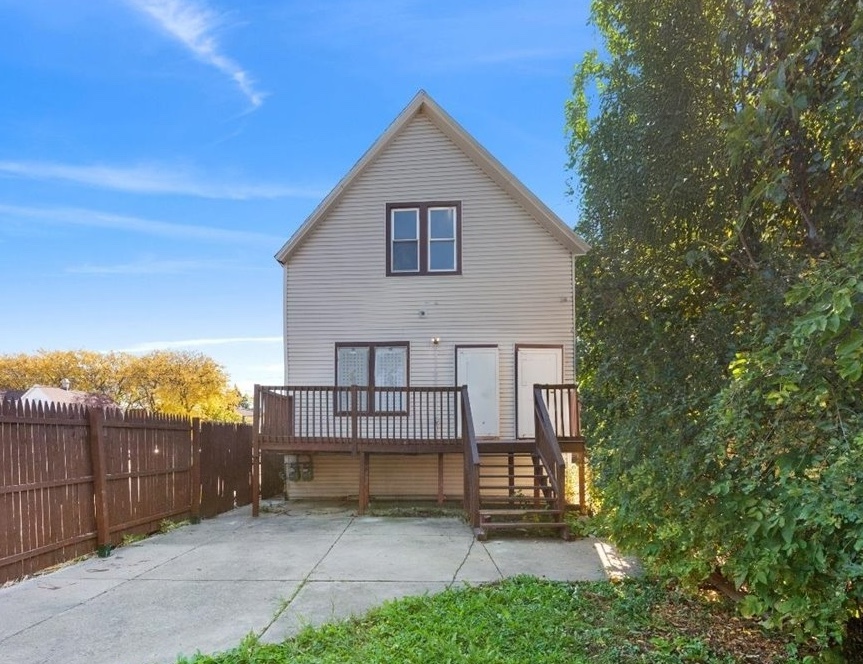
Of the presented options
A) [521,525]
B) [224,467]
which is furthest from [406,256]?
[521,525]

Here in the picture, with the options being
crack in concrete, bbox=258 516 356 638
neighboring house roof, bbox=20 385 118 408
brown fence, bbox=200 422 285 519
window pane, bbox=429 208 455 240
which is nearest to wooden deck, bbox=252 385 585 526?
brown fence, bbox=200 422 285 519

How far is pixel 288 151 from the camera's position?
1638 centimetres

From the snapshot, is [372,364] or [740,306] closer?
[740,306]

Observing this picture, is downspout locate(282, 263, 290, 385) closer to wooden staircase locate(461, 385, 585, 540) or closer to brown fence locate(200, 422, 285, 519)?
brown fence locate(200, 422, 285, 519)

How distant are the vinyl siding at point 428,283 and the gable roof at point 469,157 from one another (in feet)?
0.38

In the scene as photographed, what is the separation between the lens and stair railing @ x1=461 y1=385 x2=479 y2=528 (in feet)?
26.0

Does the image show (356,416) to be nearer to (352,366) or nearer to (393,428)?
(393,428)

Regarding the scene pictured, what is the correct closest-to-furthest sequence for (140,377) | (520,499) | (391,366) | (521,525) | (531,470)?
1. (521,525)
2. (520,499)
3. (531,470)
4. (391,366)
5. (140,377)

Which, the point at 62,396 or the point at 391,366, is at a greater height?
the point at 391,366

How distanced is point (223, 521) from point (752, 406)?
26.7 ft

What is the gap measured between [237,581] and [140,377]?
112 ft

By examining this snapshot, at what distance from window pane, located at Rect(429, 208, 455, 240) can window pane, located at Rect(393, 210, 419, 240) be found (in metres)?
0.32

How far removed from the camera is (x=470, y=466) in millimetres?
8391

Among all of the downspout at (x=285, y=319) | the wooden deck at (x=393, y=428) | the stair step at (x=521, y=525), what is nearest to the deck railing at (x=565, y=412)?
the wooden deck at (x=393, y=428)
